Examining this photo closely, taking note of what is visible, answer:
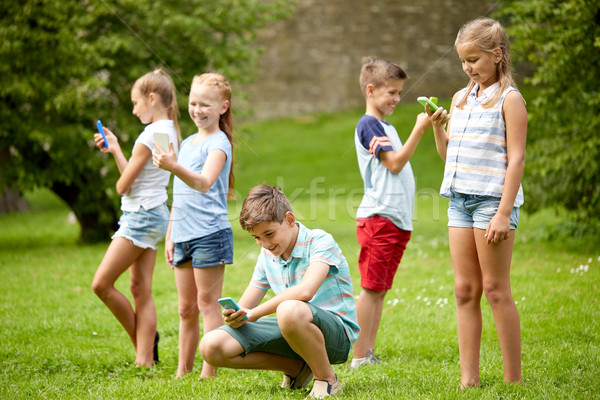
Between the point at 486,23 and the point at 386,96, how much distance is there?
1.14 meters

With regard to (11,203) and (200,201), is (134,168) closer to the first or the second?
(200,201)

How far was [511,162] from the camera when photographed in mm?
2949

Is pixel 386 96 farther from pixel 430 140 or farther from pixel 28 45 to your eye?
pixel 430 140

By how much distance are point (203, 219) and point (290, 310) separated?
0.94m

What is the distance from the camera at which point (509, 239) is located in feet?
9.86

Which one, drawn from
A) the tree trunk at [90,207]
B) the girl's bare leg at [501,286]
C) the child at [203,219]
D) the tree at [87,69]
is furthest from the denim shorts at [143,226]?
the tree trunk at [90,207]

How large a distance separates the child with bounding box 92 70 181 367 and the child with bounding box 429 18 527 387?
1.77 metres

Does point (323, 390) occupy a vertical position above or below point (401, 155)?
below

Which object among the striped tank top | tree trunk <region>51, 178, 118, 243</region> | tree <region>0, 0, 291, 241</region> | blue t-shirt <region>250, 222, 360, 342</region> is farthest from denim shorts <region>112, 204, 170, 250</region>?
tree trunk <region>51, 178, 118, 243</region>

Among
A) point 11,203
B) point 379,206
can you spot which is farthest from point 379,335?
point 11,203

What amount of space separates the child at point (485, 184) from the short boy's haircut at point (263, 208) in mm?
793

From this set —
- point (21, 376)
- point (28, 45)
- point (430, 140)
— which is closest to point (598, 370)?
point (21, 376)

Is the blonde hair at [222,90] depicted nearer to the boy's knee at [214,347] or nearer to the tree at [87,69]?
the boy's knee at [214,347]

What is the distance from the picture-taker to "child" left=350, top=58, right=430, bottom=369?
3.97 m
